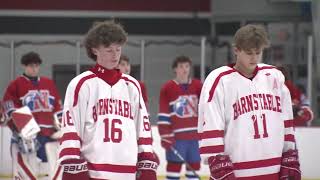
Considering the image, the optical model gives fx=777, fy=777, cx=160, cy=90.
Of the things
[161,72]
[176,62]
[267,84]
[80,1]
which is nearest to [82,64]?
[161,72]

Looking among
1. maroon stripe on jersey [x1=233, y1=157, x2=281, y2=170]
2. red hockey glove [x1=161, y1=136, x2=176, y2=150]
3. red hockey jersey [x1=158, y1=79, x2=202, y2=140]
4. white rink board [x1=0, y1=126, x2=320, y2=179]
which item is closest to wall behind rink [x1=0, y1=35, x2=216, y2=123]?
white rink board [x1=0, y1=126, x2=320, y2=179]

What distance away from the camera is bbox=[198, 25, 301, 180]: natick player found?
297cm

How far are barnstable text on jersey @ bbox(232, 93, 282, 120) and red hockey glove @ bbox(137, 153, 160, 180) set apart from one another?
37 centimetres

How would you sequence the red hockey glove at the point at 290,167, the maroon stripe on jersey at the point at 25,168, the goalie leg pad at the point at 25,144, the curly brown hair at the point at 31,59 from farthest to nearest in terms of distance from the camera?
the curly brown hair at the point at 31,59, the maroon stripe on jersey at the point at 25,168, the goalie leg pad at the point at 25,144, the red hockey glove at the point at 290,167

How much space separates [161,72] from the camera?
10.6 m

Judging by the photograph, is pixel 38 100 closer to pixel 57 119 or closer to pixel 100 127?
pixel 57 119

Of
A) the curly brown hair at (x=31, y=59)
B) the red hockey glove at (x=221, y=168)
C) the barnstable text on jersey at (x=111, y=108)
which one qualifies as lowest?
the red hockey glove at (x=221, y=168)

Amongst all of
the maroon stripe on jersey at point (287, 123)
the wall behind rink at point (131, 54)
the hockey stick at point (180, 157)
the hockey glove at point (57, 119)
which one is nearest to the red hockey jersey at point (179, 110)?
the hockey stick at point (180, 157)

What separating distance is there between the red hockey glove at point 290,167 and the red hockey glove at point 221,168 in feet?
0.80

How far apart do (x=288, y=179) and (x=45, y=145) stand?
11.5 feet

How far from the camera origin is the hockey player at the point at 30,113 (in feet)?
19.2

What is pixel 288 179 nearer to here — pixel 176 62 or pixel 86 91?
pixel 86 91

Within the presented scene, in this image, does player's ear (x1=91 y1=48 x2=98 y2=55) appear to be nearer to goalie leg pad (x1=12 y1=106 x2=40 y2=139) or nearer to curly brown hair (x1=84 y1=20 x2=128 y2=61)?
curly brown hair (x1=84 y1=20 x2=128 y2=61)

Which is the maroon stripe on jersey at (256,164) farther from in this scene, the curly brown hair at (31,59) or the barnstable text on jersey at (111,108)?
the curly brown hair at (31,59)
